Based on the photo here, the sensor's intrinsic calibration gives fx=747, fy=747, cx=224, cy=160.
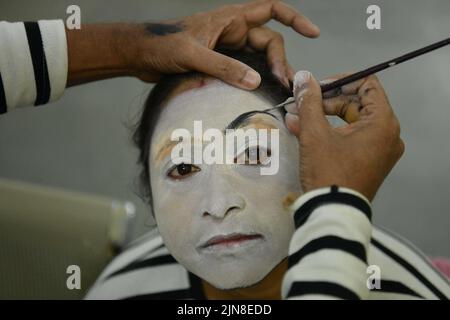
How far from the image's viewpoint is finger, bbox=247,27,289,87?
3.35 feet

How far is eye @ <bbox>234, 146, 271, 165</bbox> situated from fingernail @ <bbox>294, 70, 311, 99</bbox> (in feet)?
0.28

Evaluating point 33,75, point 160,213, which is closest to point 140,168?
point 160,213

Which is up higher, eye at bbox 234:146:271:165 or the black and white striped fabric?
eye at bbox 234:146:271:165

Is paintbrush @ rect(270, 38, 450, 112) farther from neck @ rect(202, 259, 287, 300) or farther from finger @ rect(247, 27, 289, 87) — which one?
neck @ rect(202, 259, 287, 300)

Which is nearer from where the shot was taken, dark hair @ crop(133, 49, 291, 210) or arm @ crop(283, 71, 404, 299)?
arm @ crop(283, 71, 404, 299)

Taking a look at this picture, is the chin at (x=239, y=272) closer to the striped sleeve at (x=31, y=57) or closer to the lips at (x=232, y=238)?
the lips at (x=232, y=238)

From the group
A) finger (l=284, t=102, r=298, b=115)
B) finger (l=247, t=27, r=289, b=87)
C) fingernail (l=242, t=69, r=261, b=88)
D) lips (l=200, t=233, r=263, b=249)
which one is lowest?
lips (l=200, t=233, r=263, b=249)

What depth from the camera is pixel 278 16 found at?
3.42ft

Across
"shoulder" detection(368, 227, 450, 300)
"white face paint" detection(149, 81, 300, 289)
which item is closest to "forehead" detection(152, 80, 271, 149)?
"white face paint" detection(149, 81, 300, 289)

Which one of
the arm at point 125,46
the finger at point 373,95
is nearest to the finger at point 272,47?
the arm at point 125,46

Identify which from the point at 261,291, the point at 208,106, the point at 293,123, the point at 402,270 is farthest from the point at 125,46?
the point at 402,270

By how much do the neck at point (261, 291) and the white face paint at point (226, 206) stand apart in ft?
0.08

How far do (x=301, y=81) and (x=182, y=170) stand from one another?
0.20m
